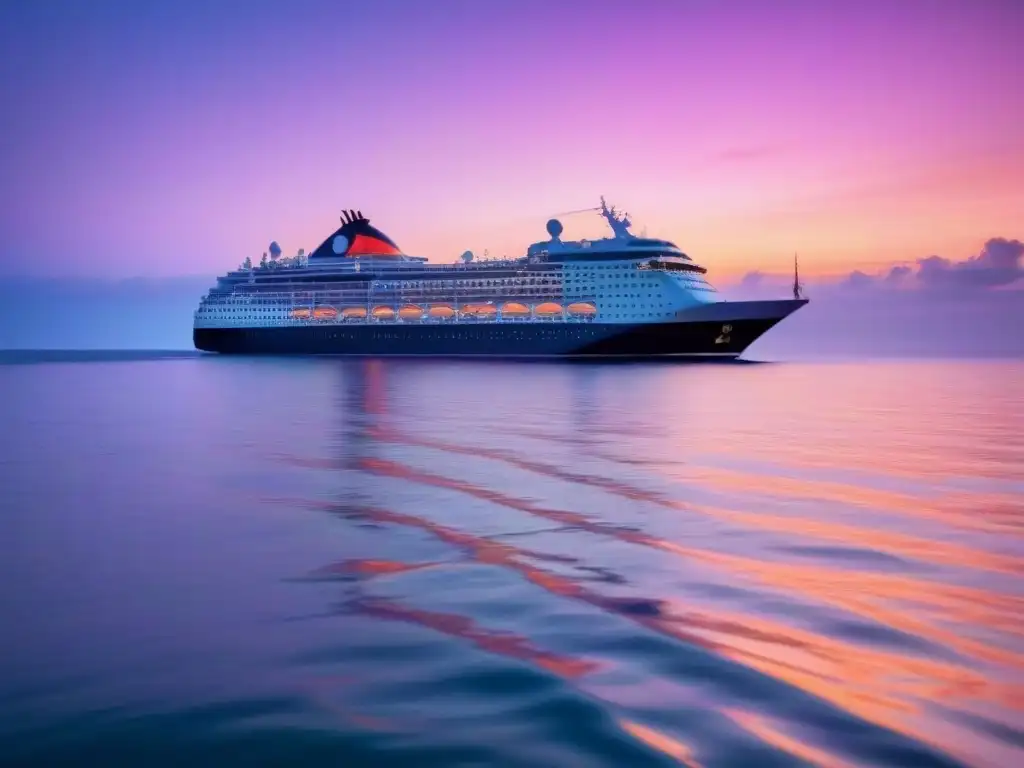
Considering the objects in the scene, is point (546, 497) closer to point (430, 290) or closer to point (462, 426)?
point (462, 426)

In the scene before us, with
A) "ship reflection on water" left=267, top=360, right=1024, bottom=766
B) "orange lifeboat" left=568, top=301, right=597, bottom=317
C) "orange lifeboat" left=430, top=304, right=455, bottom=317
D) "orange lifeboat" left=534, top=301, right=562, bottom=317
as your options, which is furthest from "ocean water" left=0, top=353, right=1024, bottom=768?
"orange lifeboat" left=430, top=304, right=455, bottom=317

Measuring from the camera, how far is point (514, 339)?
81500 millimetres

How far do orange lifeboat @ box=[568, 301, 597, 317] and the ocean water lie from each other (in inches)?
2411

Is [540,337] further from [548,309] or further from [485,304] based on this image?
[485,304]

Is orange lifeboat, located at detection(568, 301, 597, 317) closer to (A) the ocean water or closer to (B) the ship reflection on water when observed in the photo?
(A) the ocean water

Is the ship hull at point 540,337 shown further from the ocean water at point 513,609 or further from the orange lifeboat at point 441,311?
the ocean water at point 513,609

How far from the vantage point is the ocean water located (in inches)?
197

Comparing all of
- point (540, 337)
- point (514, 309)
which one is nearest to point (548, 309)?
point (540, 337)

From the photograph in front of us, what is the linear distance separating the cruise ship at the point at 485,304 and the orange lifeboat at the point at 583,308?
0.11 meters

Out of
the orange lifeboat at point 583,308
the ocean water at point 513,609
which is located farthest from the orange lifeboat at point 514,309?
the ocean water at point 513,609

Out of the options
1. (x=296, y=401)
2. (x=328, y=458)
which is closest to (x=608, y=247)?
(x=296, y=401)

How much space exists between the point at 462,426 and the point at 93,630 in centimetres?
1722

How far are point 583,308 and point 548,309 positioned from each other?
145 inches

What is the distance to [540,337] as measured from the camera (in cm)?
7950
